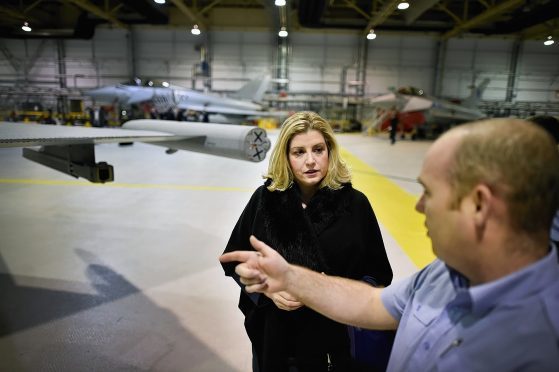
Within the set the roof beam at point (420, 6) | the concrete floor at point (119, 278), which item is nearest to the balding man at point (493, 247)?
the concrete floor at point (119, 278)

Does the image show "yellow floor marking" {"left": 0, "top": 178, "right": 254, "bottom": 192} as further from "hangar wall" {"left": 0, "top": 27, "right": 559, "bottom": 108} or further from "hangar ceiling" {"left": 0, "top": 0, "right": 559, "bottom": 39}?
"hangar wall" {"left": 0, "top": 27, "right": 559, "bottom": 108}

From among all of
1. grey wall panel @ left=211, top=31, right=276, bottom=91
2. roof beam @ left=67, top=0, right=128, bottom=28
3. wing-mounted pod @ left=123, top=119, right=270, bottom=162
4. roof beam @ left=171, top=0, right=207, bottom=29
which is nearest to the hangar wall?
grey wall panel @ left=211, top=31, right=276, bottom=91

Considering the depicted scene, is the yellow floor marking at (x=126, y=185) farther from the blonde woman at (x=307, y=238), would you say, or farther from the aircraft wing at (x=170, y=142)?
the blonde woman at (x=307, y=238)

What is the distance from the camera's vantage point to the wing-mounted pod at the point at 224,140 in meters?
3.30

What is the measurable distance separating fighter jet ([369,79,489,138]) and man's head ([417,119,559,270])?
19578 millimetres

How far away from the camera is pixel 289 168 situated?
6.24ft

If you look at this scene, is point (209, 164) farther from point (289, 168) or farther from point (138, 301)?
point (289, 168)

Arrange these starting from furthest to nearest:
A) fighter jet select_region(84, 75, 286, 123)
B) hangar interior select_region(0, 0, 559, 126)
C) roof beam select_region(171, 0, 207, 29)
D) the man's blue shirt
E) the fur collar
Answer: hangar interior select_region(0, 0, 559, 126) → roof beam select_region(171, 0, 207, 29) → fighter jet select_region(84, 75, 286, 123) → the fur collar → the man's blue shirt

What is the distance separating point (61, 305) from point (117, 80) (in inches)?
1039

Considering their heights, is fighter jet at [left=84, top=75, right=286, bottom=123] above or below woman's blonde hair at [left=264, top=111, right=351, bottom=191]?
above

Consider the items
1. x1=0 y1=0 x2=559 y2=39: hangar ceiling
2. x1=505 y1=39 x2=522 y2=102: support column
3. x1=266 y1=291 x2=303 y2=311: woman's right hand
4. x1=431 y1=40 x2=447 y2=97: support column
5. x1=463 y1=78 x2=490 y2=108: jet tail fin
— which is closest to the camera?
x1=266 y1=291 x2=303 y2=311: woman's right hand

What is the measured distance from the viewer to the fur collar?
1.68 meters

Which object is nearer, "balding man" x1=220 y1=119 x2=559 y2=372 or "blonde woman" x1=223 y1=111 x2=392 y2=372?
"balding man" x1=220 y1=119 x2=559 y2=372

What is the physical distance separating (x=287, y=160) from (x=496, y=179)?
1.23 m
